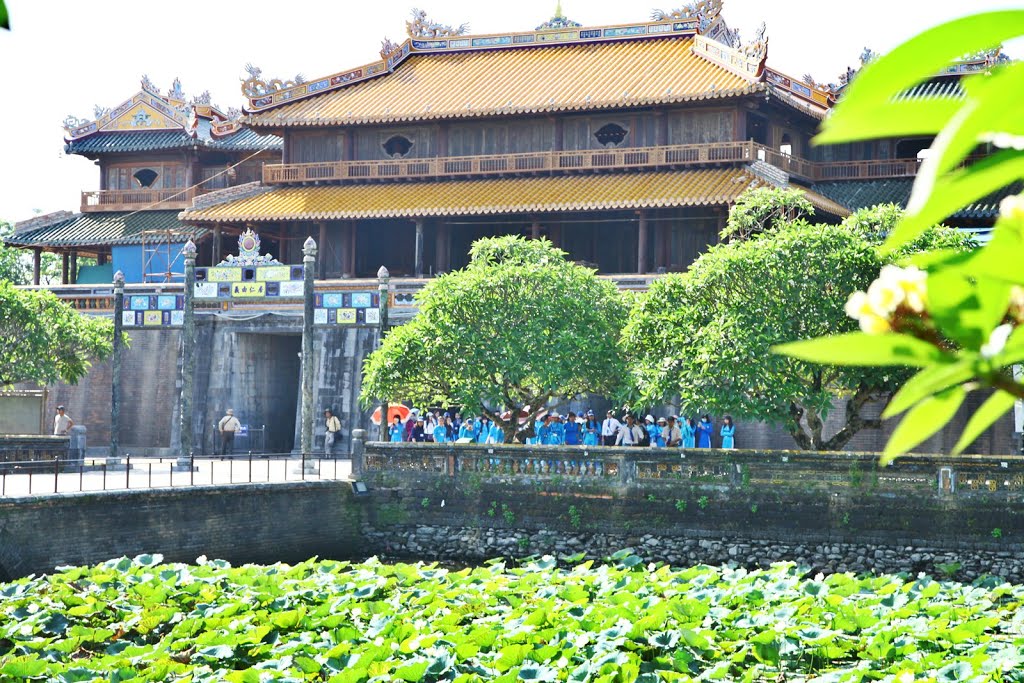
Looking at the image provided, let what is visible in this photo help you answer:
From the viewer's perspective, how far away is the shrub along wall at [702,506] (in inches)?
797

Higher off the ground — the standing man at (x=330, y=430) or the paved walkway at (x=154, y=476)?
the standing man at (x=330, y=430)

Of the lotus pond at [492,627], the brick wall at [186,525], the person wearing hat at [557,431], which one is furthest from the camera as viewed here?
the person wearing hat at [557,431]

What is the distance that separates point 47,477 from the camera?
22.0 metres

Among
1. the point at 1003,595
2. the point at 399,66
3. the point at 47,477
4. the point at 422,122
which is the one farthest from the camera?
the point at 399,66

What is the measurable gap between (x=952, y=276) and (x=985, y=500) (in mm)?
19212

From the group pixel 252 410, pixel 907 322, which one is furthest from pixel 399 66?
pixel 907 322

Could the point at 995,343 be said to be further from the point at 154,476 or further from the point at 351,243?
the point at 351,243

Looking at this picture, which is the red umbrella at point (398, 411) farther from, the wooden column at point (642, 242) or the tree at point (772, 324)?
the tree at point (772, 324)

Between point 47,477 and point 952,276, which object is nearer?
point 952,276

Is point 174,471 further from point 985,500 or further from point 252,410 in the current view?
point 985,500

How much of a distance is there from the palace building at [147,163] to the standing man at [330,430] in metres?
10.3

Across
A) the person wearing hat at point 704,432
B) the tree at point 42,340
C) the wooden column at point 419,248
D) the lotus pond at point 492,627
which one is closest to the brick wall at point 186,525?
the lotus pond at point 492,627

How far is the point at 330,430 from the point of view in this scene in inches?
1232

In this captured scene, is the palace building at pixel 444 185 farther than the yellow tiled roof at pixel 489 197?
Yes
